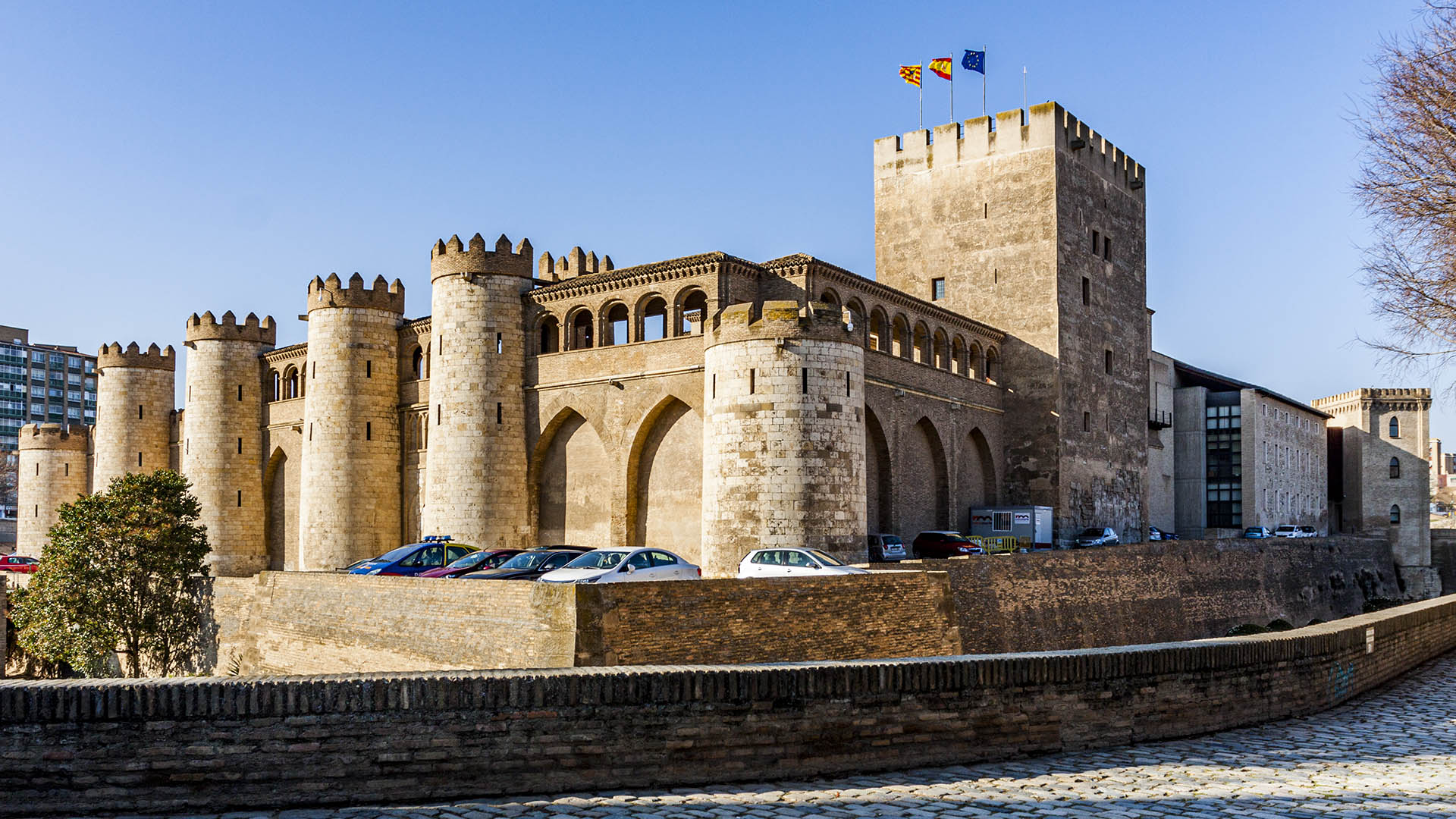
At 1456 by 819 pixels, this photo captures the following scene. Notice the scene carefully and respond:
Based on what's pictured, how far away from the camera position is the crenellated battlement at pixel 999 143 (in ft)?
136

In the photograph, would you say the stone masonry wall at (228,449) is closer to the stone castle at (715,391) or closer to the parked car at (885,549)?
the stone castle at (715,391)

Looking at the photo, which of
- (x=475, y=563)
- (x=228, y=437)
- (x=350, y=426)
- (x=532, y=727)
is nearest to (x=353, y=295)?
(x=350, y=426)

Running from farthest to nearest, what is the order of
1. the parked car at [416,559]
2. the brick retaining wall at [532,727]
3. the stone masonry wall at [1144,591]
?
the parked car at [416,559]
the stone masonry wall at [1144,591]
the brick retaining wall at [532,727]

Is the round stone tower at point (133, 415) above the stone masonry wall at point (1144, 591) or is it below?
above

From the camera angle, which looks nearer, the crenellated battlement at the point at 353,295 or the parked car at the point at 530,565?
the parked car at the point at 530,565

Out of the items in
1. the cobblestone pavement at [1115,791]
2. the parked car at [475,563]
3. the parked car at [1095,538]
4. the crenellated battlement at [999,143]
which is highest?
the crenellated battlement at [999,143]

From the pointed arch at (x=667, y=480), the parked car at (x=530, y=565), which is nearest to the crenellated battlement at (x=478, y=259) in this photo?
the pointed arch at (x=667, y=480)

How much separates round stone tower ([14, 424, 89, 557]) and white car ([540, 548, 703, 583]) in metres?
44.0

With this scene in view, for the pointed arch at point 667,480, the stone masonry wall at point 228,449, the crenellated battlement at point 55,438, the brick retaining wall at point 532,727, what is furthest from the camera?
the crenellated battlement at point 55,438

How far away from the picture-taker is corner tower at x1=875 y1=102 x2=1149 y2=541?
40.3 m

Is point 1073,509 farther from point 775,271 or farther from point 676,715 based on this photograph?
point 676,715

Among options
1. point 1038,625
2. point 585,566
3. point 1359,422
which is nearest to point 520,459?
point 585,566

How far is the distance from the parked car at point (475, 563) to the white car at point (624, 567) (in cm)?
359

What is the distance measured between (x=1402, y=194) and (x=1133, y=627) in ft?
50.5
